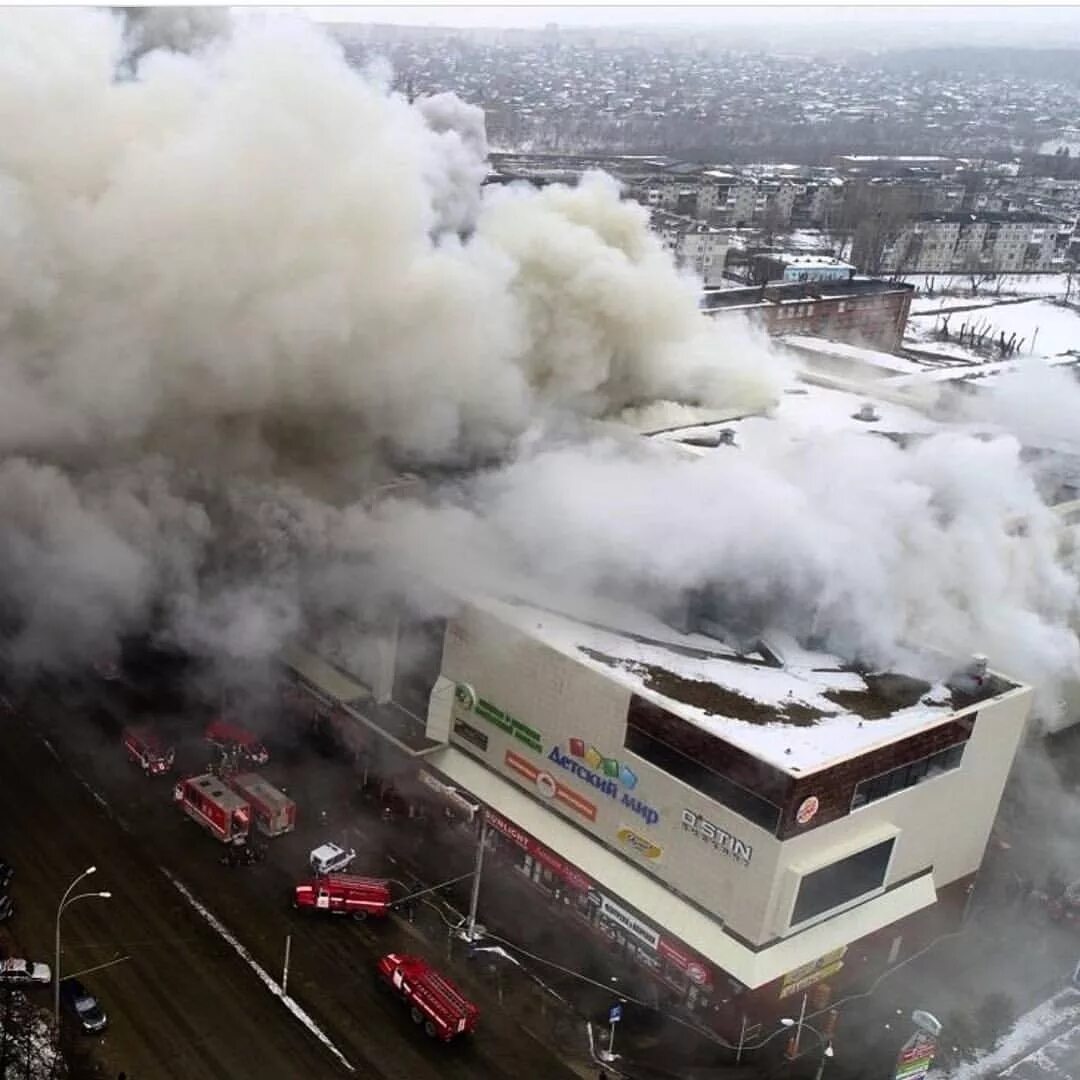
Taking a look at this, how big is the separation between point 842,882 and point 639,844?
2.29 metres

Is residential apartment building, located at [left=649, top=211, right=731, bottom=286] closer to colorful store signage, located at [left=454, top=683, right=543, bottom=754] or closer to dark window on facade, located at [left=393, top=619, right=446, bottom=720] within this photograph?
dark window on facade, located at [left=393, top=619, right=446, bottom=720]

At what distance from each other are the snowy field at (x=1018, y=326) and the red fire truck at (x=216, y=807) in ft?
114

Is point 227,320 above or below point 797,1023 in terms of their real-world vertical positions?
above

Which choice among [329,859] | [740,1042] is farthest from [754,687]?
[329,859]

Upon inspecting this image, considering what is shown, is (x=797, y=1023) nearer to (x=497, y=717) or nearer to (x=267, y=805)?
(x=497, y=717)

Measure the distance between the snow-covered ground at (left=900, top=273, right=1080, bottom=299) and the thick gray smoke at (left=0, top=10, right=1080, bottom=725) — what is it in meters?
42.1

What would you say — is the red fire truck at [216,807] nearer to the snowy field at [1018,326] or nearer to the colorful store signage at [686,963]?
the colorful store signage at [686,963]

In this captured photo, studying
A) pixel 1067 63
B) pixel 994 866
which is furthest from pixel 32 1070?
pixel 1067 63

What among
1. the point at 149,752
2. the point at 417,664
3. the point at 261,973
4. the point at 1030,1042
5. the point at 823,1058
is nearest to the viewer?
the point at 823,1058

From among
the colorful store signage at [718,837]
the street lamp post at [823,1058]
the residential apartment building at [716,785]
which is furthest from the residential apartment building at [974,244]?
the street lamp post at [823,1058]

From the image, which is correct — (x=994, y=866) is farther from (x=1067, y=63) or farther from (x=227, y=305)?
(x=1067, y=63)

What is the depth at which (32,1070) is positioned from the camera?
11570mm

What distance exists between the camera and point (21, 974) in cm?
1267

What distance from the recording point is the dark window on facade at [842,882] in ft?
43.0
